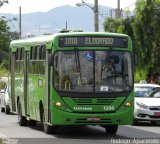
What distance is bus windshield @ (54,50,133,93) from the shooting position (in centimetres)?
1906

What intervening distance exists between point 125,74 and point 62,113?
6.80 ft

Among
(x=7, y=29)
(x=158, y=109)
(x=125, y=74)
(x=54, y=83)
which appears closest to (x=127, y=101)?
(x=125, y=74)

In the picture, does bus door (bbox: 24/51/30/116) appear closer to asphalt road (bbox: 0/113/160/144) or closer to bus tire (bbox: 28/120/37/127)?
asphalt road (bbox: 0/113/160/144)

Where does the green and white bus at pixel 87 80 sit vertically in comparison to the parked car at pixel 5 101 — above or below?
above

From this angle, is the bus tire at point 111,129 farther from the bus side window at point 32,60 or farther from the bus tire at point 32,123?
the bus tire at point 32,123

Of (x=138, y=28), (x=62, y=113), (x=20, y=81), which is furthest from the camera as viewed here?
(x=138, y=28)

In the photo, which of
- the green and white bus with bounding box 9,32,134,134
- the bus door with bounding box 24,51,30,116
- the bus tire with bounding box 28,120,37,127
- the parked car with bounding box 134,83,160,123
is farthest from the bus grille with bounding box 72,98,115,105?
the bus tire with bounding box 28,120,37,127

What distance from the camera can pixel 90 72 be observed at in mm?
19156

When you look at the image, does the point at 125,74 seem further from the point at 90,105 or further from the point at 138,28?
the point at 138,28

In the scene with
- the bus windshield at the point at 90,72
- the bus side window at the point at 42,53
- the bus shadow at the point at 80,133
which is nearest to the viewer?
the bus windshield at the point at 90,72

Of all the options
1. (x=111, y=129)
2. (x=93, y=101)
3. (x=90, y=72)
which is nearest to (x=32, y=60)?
(x=90, y=72)

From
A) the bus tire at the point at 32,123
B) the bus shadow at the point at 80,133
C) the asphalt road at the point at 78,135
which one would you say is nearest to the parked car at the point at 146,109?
the asphalt road at the point at 78,135

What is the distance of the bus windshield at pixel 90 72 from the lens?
19.1 meters

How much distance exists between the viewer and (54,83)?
19.1m
